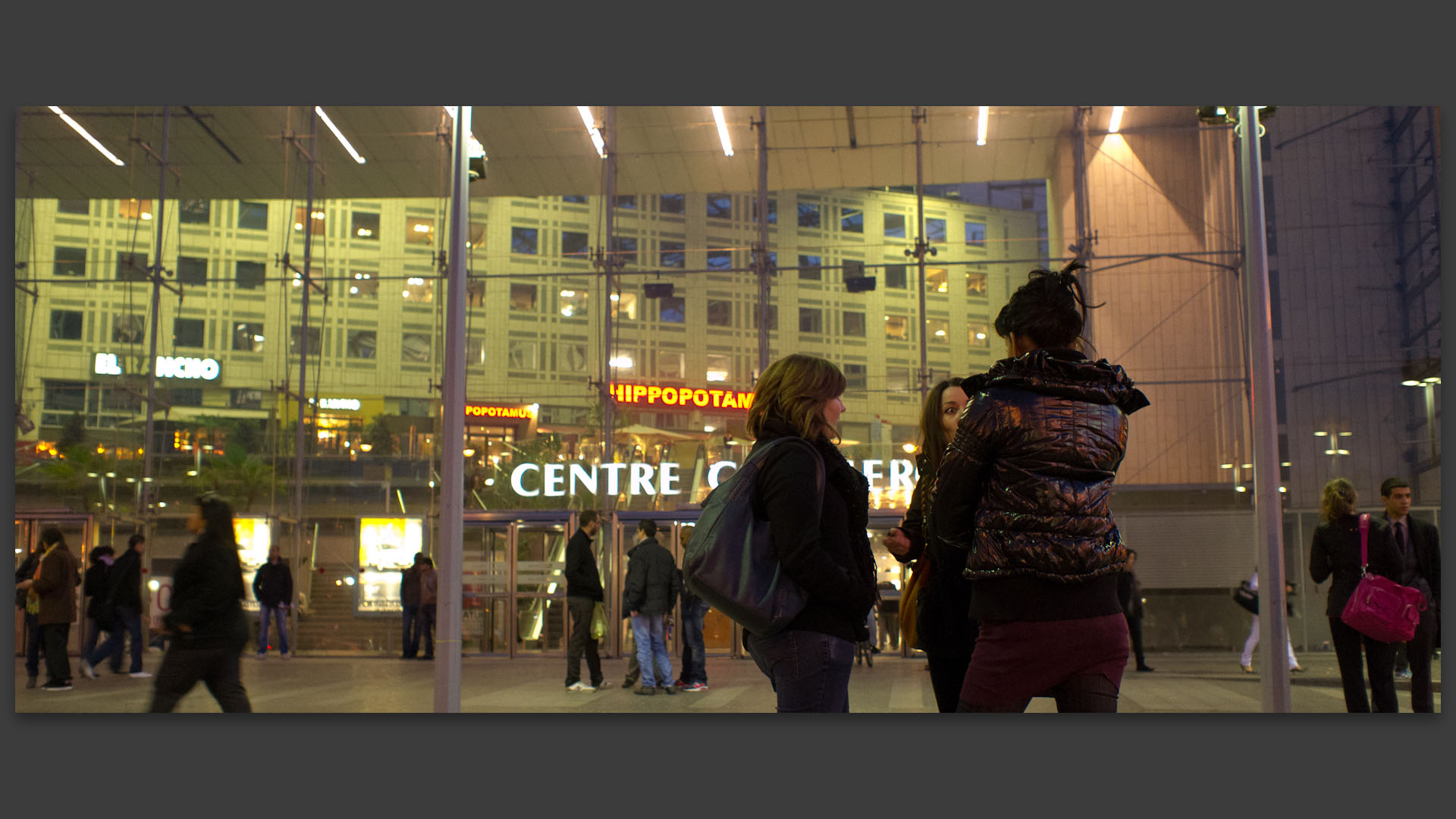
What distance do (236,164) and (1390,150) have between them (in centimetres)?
1497

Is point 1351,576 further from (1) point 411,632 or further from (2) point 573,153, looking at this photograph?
(2) point 573,153

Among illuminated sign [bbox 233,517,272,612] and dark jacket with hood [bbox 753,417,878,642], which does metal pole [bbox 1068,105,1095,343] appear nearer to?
illuminated sign [bbox 233,517,272,612]

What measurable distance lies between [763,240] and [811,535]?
14846mm


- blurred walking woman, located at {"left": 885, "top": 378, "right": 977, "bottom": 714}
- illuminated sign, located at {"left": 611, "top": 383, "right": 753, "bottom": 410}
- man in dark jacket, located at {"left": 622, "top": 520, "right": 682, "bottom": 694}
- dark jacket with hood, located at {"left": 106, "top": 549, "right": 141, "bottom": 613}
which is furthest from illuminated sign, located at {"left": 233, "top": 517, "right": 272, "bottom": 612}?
blurred walking woman, located at {"left": 885, "top": 378, "right": 977, "bottom": 714}

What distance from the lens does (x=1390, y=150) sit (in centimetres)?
1339

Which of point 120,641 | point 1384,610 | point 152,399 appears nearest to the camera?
point 1384,610

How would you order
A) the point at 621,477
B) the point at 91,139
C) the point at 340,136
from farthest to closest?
the point at 340,136, the point at 621,477, the point at 91,139

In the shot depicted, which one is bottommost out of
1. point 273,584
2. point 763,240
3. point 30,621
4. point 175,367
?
point 30,621

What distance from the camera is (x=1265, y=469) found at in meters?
7.85

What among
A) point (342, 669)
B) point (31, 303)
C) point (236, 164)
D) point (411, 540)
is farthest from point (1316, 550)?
point (31, 303)

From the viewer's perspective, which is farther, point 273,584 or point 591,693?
point 273,584

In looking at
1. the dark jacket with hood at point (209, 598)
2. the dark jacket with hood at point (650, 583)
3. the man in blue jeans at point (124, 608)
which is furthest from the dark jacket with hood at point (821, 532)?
the man in blue jeans at point (124, 608)

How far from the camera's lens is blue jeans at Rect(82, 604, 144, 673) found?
488 inches

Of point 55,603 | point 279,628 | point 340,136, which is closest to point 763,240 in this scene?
point 340,136
